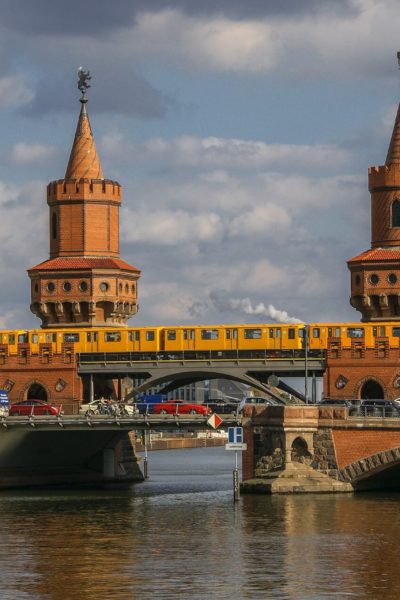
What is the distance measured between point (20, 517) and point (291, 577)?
1098 inches

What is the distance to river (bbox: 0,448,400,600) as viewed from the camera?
6250 cm

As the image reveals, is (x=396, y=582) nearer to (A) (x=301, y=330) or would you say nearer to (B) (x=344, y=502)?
(B) (x=344, y=502)

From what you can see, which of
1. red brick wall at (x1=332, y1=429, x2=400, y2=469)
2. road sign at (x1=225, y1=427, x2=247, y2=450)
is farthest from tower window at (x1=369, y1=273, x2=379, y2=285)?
road sign at (x1=225, y1=427, x2=247, y2=450)

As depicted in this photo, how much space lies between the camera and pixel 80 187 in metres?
141

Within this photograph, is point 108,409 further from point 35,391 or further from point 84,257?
point 84,257

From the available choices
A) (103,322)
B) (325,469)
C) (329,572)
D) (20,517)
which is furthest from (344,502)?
(103,322)

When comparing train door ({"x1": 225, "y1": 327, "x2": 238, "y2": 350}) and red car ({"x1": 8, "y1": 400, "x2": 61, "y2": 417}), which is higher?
train door ({"x1": 225, "y1": 327, "x2": 238, "y2": 350})

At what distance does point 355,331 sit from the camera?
415ft

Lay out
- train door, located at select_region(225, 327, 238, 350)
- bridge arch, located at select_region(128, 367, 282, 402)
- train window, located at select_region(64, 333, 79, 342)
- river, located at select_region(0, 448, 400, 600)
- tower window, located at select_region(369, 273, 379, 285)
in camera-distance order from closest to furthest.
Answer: river, located at select_region(0, 448, 400, 600) < bridge arch, located at select_region(128, 367, 282, 402) < train door, located at select_region(225, 327, 238, 350) < train window, located at select_region(64, 333, 79, 342) < tower window, located at select_region(369, 273, 379, 285)

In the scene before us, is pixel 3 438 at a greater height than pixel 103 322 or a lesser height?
lesser

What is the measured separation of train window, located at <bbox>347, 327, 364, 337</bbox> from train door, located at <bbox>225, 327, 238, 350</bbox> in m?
8.62

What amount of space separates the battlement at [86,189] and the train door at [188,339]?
1600 cm

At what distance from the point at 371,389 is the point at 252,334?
9552mm

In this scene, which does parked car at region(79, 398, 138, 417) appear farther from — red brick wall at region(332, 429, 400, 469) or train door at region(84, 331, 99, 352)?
red brick wall at region(332, 429, 400, 469)
